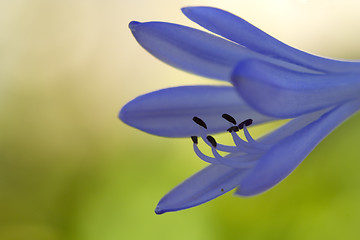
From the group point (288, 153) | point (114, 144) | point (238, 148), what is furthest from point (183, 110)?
point (114, 144)

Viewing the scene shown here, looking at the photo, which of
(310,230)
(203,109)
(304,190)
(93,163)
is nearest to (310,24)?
(304,190)

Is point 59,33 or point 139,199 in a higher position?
point 59,33

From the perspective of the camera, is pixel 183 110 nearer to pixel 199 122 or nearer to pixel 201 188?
pixel 199 122

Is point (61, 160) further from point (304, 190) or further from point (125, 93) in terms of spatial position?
point (304, 190)

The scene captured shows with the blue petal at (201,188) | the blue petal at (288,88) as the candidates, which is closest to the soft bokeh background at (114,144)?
the blue petal at (201,188)

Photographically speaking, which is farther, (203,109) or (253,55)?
(203,109)

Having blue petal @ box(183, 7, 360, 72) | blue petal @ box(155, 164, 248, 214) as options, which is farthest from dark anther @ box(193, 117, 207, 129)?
blue petal @ box(183, 7, 360, 72)

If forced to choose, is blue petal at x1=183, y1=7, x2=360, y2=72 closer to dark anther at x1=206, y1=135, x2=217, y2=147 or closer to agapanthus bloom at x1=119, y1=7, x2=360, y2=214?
agapanthus bloom at x1=119, y1=7, x2=360, y2=214

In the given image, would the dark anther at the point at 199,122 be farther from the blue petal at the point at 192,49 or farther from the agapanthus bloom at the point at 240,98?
the blue petal at the point at 192,49
